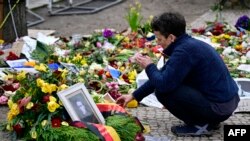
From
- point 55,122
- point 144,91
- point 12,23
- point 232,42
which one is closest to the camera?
point 55,122

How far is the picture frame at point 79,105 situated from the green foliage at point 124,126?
0.09 m

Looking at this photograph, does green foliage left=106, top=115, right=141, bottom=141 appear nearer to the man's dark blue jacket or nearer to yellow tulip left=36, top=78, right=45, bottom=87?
the man's dark blue jacket

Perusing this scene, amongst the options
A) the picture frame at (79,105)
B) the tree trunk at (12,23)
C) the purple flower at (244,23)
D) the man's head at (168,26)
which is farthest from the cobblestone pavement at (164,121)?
the purple flower at (244,23)

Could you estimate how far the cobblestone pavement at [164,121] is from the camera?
5.15 meters

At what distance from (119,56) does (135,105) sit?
1.67m

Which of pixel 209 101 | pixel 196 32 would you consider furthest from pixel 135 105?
pixel 196 32

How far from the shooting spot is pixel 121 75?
266 inches

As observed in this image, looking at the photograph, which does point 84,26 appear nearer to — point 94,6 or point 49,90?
point 94,6

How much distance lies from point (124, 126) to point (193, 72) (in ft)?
2.24

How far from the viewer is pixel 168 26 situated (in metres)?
4.87

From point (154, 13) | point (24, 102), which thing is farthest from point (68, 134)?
point (154, 13)

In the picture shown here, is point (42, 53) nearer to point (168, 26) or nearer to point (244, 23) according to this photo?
point (168, 26)

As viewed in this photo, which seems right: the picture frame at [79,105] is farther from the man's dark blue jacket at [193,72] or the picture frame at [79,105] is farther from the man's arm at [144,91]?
the man's dark blue jacket at [193,72]

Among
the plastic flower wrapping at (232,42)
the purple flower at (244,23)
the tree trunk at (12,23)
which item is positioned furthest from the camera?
the purple flower at (244,23)
